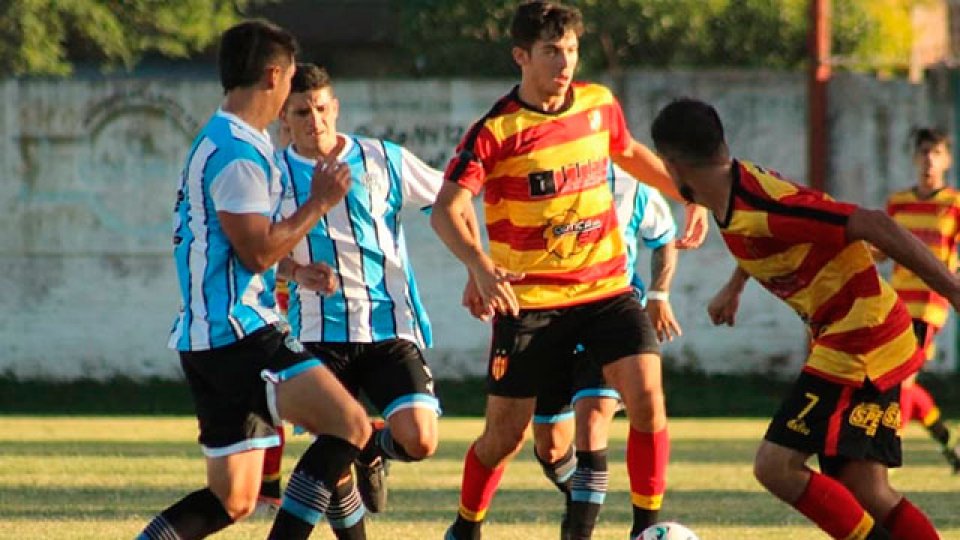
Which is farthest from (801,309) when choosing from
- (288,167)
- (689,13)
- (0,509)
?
(689,13)

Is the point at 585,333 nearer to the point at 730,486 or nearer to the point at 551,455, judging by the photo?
the point at 551,455

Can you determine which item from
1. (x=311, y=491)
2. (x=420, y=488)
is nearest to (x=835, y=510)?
(x=311, y=491)

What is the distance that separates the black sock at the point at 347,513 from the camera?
24.6 ft

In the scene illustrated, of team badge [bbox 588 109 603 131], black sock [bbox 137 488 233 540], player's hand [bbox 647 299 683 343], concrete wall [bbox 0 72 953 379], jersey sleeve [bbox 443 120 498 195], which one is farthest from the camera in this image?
concrete wall [bbox 0 72 953 379]

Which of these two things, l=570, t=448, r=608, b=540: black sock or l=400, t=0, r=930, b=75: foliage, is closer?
l=570, t=448, r=608, b=540: black sock

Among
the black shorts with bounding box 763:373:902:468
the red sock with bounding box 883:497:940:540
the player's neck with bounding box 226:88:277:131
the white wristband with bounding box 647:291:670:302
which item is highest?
the player's neck with bounding box 226:88:277:131

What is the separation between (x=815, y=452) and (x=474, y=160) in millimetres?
1812

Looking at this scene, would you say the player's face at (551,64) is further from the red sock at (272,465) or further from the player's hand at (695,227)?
the red sock at (272,465)

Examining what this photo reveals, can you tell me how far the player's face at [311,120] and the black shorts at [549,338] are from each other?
103cm

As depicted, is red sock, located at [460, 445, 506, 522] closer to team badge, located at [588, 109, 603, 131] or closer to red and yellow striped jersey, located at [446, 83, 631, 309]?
red and yellow striped jersey, located at [446, 83, 631, 309]

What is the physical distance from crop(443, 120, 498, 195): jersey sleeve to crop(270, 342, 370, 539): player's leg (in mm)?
1189

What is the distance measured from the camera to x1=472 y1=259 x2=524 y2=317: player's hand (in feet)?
23.6

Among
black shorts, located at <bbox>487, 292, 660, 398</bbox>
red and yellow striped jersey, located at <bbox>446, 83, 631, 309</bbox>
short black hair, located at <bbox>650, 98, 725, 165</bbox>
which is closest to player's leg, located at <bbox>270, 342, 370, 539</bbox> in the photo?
black shorts, located at <bbox>487, 292, 660, 398</bbox>

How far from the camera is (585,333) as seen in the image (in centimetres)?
780
